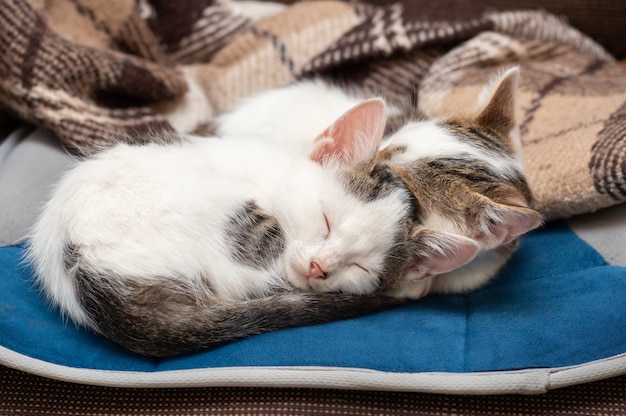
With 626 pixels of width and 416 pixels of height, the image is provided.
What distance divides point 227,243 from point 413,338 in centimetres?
40

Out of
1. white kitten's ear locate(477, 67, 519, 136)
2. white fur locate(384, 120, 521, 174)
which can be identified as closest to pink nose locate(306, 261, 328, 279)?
white fur locate(384, 120, 521, 174)

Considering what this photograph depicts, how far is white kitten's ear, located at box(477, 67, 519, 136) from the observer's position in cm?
130

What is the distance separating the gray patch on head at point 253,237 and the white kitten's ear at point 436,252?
0.87ft

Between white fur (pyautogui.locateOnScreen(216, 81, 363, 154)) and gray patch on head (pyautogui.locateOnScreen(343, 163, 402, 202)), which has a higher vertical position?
gray patch on head (pyautogui.locateOnScreen(343, 163, 402, 202))

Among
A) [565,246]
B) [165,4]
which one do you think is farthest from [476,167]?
[165,4]

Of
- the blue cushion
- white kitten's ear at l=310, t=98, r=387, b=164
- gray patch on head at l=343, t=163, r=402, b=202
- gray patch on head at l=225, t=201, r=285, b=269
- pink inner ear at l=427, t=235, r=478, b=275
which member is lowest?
the blue cushion

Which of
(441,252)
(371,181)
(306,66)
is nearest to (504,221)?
(441,252)

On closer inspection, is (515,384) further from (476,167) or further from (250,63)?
(250,63)

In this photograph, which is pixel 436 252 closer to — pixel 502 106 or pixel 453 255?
pixel 453 255

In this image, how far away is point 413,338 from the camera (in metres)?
1.13

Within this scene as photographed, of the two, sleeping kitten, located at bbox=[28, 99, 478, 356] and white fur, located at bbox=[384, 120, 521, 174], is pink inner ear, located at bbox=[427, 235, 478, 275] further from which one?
white fur, located at bbox=[384, 120, 521, 174]

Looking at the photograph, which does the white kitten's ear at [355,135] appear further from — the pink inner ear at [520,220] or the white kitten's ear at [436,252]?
the pink inner ear at [520,220]

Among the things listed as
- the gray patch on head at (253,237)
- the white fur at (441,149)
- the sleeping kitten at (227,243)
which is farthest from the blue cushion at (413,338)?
the white fur at (441,149)

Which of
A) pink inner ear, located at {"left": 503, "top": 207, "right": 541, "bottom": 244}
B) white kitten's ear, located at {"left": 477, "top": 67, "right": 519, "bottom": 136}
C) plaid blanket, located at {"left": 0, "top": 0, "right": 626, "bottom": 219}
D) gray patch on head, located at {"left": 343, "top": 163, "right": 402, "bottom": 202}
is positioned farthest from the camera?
plaid blanket, located at {"left": 0, "top": 0, "right": 626, "bottom": 219}
